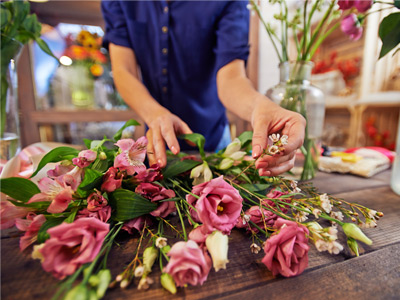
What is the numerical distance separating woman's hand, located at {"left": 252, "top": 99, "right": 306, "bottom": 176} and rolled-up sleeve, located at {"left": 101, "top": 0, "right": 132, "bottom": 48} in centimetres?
70

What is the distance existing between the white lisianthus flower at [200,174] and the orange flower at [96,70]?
1.39 m

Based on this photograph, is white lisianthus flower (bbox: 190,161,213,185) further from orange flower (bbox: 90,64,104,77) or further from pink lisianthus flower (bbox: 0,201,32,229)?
orange flower (bbox: 90,64,104,77)

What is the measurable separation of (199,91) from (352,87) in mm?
1637

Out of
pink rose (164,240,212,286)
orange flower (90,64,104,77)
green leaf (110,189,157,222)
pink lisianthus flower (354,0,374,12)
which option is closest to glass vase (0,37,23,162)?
green leaf (110,189,157,222)

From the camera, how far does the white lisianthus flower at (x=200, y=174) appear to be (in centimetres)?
36

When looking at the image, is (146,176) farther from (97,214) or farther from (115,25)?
(115,25)

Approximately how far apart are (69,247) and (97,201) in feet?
0.23

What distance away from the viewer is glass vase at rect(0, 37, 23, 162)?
1.64 ft

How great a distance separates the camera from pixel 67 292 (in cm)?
19

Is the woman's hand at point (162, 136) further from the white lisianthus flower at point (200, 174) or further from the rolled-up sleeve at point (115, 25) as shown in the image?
the rolled-up sleeve at point (115, 25)

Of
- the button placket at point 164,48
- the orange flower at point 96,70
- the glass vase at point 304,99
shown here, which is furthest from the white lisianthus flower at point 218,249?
the orange flower at point 96,70

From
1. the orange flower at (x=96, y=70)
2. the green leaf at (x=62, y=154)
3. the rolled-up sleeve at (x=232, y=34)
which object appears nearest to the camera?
the green leaf at (x=62, y=154)

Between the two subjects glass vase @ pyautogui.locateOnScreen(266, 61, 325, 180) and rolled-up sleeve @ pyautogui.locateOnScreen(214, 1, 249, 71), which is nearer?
glass vase @ pyautogui.locateOnScreen(266, 61, 325, 180)

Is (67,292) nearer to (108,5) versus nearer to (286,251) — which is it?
(286,251)
